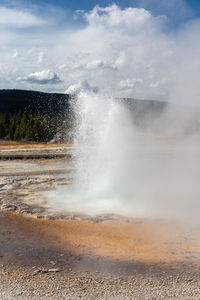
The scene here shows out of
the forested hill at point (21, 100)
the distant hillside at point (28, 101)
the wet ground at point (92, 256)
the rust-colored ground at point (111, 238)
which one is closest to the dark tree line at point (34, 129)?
the distant hillside at point (28, 101)

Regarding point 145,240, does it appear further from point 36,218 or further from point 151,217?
point 36,218

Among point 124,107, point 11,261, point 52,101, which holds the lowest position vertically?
point 11,261

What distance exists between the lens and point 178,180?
14500 mm

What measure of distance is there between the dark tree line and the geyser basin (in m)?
34.8

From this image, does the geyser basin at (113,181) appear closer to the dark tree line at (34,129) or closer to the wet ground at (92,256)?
the wet ground at (92,256)

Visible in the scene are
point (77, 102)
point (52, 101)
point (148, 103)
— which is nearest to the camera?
point (77, 102)

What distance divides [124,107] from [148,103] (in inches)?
199

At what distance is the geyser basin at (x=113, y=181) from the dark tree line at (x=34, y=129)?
3478 cm

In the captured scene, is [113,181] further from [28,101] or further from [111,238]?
[28,101]

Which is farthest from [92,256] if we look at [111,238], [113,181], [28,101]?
[28,101]

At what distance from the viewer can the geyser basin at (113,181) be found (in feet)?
36.1

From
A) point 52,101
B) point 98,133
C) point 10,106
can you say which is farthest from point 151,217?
point 10,106

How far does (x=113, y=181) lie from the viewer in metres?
13.6

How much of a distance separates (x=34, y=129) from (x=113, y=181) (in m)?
38.2
